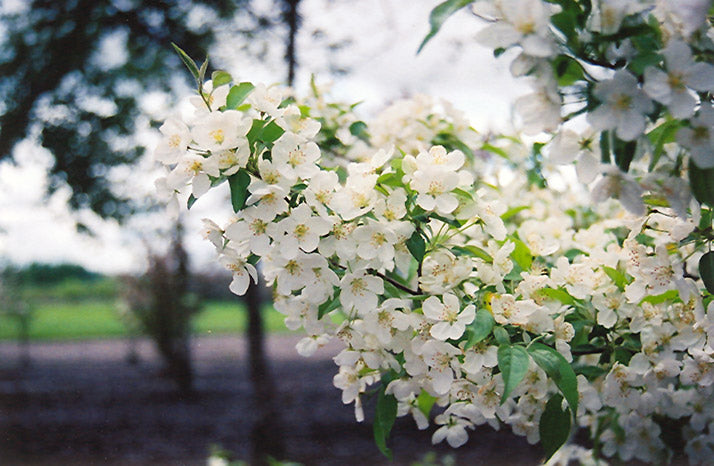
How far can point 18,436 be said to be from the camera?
3.36m

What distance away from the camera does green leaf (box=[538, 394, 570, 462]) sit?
2.47 feet

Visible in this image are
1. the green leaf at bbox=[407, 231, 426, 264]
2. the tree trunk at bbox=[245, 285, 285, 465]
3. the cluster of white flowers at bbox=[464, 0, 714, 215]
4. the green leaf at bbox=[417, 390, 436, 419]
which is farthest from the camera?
the tree trunk at bbox=[245, 285, 285, 465]

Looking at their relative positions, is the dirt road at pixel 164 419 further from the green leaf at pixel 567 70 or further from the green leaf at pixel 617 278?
the green leaf at pixel 567 70

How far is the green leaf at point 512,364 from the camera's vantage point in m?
0.63

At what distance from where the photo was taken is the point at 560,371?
675 millimetres

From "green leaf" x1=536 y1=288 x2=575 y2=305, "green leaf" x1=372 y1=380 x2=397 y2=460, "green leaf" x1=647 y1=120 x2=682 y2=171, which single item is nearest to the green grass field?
"green leaf" x1=372 y1=380 x2=397 y2=460

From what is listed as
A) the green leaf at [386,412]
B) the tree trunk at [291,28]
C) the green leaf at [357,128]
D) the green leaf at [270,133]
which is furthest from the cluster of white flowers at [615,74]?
the tree trunk at [291,28]

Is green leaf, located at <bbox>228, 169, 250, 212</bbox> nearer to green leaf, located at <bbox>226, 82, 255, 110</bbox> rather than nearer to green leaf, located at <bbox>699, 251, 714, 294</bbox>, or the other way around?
green leaf, located at <bbox>226, 82, 255, 110</bbox>

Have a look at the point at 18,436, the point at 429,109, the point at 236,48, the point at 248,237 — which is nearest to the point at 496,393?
the point at 248,237

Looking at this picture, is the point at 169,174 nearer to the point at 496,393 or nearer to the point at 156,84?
the point at 496,393

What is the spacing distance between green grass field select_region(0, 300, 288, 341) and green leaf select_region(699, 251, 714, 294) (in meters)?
2.34

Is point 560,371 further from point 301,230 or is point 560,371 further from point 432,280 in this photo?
point 301,230

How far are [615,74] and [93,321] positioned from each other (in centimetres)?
520

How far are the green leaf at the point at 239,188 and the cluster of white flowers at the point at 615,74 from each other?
0.31m
